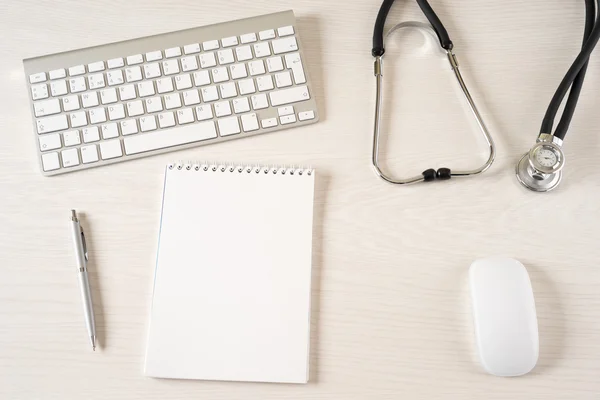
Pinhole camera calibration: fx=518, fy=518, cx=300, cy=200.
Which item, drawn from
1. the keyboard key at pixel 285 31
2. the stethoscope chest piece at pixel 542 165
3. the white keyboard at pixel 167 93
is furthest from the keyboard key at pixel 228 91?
the stethoscope chest piece at pixel 542 165

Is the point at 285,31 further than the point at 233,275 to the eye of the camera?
Yes

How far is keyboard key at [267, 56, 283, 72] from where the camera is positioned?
0.69m

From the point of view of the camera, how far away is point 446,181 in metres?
0.66

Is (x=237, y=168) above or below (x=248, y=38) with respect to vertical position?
below

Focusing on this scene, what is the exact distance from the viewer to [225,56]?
27.5 inches

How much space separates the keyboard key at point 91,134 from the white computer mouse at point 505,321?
492 mm

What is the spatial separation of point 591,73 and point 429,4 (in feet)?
0.80

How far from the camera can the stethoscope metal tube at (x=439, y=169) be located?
2.11 ft

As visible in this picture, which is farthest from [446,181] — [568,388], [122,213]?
[122,213]

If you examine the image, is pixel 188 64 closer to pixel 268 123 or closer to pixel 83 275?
pixel 268 123

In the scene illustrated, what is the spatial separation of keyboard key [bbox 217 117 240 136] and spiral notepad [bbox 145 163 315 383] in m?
0.05

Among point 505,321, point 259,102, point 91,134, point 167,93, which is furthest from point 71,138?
point 505,321

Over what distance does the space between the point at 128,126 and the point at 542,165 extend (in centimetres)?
52

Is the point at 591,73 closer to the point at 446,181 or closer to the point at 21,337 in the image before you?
the point at 446,181
